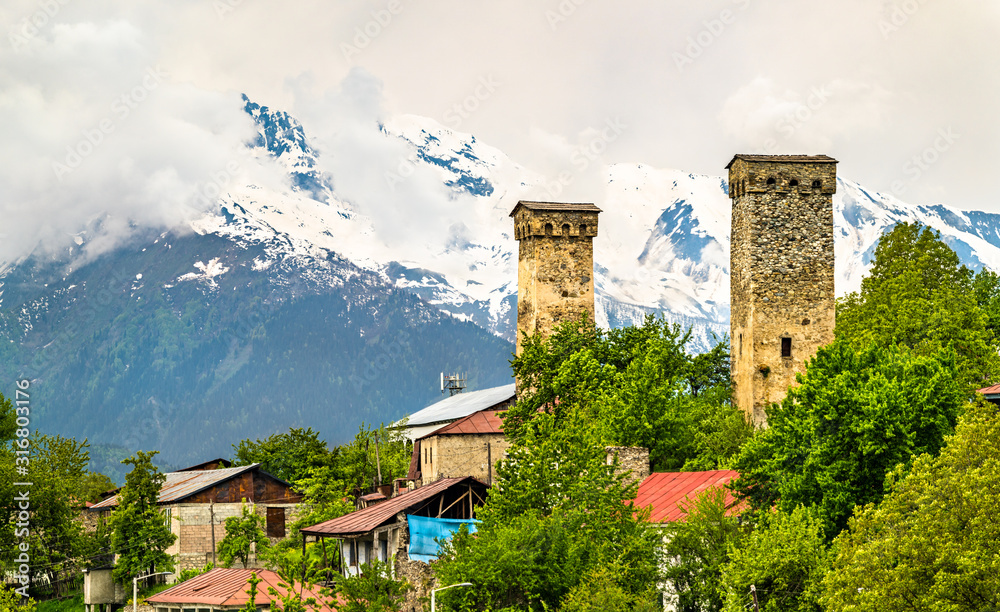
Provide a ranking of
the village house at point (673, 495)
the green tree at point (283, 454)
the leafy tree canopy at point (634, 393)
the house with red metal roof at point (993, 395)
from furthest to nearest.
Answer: the green tree at point (283, 454)
the leafy tree canopy at point (634, 393)
the village house at point (673, 495)
the house with red metal roof at point (993, 395)

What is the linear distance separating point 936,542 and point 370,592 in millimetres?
15759

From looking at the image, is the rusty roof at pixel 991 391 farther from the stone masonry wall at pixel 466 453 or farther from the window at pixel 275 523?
the window at pixel 275 523

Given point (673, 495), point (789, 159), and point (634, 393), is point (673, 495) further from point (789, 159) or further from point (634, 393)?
point (789, 159)

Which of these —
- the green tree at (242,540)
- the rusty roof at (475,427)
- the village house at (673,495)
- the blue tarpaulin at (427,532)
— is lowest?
the green tree at (242,540)

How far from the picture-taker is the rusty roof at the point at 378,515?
122 ft

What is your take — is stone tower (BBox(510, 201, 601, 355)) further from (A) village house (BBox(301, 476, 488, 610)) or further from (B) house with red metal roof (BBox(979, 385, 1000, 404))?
(B) house with red metal roof (BBox(979, 385, 1000, 404))

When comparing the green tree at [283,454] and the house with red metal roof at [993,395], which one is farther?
the green tree at [283,454]

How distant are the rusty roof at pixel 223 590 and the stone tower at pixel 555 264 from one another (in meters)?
16.7

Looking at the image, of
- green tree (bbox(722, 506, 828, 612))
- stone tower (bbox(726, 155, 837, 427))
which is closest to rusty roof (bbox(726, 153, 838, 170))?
stone tower (bbox(726, 155, 837, 427))

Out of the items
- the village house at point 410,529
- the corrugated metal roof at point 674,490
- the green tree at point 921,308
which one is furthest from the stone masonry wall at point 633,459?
the green tree at point 921,308

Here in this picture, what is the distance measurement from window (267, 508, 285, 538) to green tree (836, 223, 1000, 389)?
1186 inches

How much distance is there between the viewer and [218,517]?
5847cm

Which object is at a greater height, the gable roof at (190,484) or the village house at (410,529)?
the gable roof at (190,484)

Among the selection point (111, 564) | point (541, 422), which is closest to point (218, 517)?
point (111, 564)
